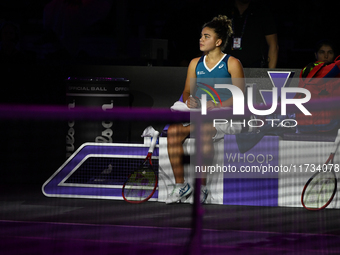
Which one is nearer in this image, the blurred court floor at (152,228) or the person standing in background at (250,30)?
the blurred court floor at (152,228)

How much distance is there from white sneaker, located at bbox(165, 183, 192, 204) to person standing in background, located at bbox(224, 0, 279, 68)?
173cm

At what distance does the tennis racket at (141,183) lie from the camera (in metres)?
3.94

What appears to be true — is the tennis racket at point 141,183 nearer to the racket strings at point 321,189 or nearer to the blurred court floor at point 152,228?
the blurred court floor at point 152,228

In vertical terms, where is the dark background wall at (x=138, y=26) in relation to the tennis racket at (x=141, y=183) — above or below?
above

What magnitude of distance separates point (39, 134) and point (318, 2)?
739 cm

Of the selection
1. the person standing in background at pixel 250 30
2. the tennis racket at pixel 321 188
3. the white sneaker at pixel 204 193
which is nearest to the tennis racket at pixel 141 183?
the white sneaker at pixel 204 193

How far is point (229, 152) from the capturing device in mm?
4348

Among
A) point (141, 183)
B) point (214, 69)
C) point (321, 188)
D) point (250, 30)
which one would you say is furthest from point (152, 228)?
point (250, 30)

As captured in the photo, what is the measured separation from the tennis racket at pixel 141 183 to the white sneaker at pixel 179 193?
0.57ft

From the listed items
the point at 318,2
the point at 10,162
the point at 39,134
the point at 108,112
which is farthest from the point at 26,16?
the point at 108,112

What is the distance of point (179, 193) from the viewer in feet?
12.7

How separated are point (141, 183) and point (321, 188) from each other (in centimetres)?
140

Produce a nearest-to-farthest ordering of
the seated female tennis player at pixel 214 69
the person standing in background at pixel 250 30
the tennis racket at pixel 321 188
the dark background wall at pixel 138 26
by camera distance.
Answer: the tennis racket at pixel 321 188 < the seated female tennis player at pixel 214 69 < the person standing in background at pixel 250 30 < the dark background wall at pixel 138 26

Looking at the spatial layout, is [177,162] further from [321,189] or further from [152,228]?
[321,189]
